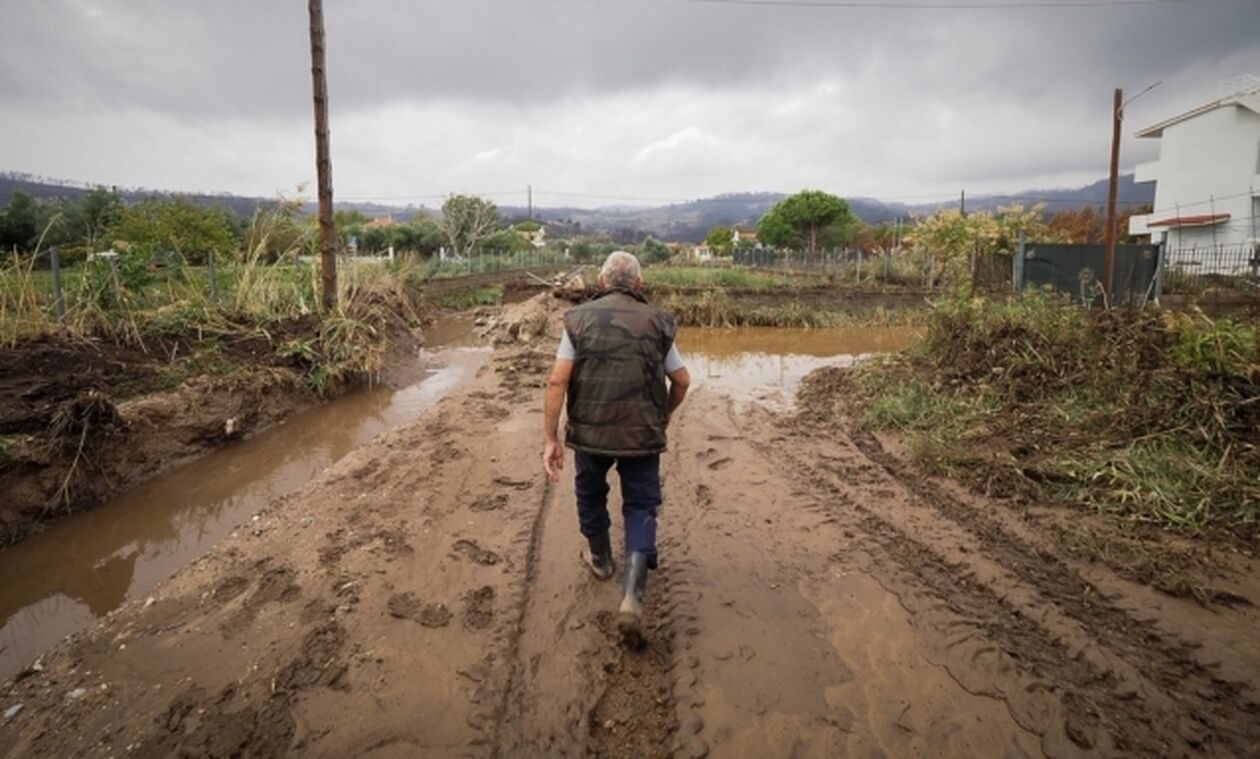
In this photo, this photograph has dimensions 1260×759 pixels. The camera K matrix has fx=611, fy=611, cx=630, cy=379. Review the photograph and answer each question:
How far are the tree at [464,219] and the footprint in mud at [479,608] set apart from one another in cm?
4212

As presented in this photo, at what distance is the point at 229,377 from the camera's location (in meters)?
6.75

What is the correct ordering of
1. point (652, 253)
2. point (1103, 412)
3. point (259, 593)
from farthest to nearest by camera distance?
point (652, 253)
point (1103, 412)
point (259, 593)

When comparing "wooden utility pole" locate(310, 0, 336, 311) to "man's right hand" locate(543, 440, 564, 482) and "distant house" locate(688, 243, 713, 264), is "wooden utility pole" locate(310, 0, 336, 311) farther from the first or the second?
"distant house" locate(688, 243, 713, 264)

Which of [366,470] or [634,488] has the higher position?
Result: [634,488]

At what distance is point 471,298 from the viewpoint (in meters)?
22.0

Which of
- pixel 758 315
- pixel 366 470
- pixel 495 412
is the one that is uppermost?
pixel 758 315

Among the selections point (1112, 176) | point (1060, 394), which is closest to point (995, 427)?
point (1060, 394)

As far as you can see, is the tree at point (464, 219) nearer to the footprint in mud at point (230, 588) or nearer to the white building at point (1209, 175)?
the white building at point (1209, 175)

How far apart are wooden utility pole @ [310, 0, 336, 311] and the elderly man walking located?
8.12 metres

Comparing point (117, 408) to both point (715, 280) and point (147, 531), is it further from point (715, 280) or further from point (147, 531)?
point (715, 280)

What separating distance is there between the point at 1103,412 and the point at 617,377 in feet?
14.2

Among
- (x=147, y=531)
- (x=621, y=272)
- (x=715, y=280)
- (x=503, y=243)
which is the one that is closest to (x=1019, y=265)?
(x=715, y=280)

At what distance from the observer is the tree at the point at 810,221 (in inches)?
2097

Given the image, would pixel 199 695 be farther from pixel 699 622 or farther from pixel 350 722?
pixel 699 622
